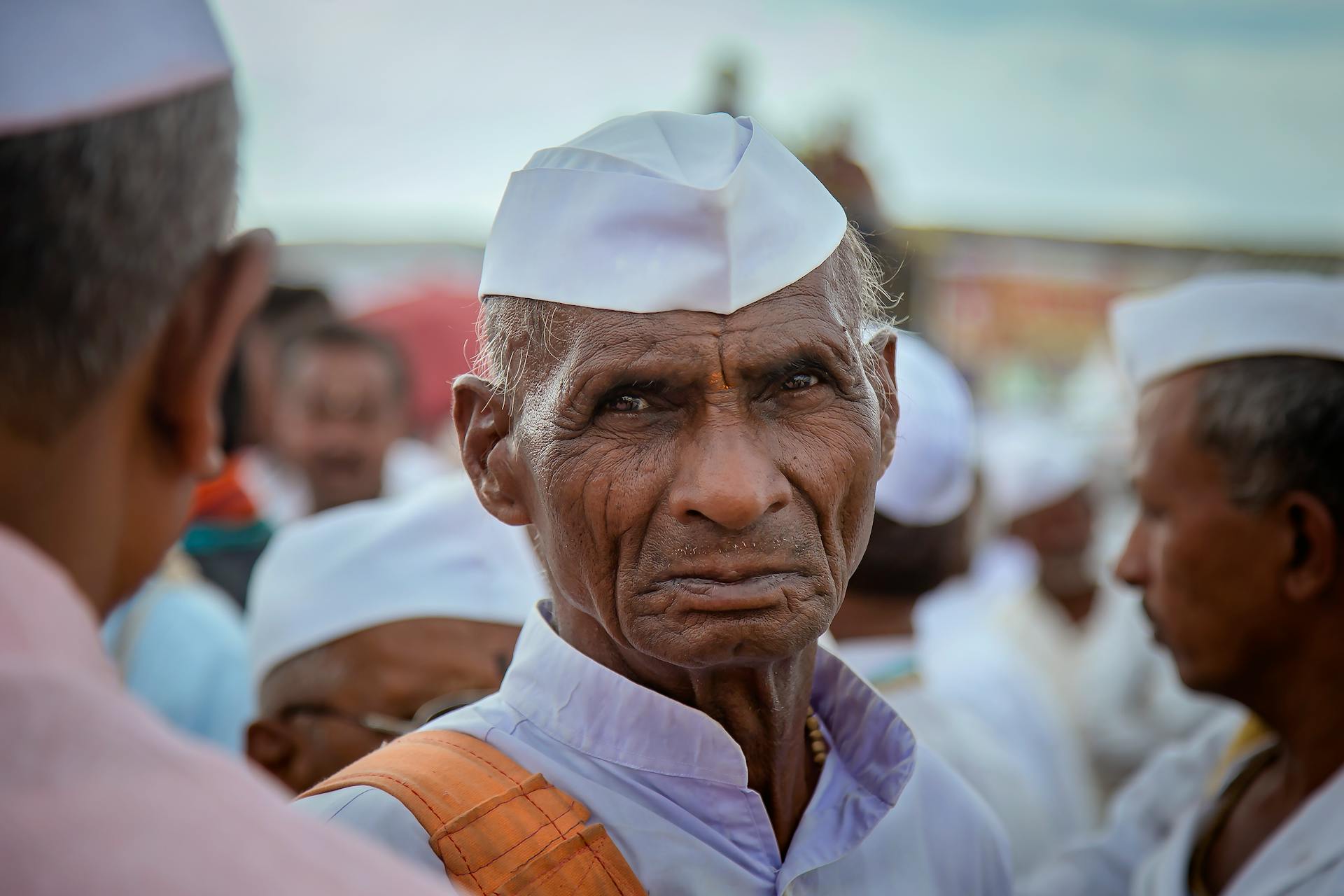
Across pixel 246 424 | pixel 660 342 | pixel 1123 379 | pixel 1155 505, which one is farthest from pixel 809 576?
pixel 246 424

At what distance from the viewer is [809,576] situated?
5.67ft

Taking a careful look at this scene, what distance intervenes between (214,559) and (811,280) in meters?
Result: 4.17

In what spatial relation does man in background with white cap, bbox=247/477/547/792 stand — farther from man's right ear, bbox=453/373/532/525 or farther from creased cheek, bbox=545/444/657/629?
creased cheek, bbox=545/444/657/629

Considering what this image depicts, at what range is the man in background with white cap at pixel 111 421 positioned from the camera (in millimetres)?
840

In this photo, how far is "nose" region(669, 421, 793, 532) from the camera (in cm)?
163

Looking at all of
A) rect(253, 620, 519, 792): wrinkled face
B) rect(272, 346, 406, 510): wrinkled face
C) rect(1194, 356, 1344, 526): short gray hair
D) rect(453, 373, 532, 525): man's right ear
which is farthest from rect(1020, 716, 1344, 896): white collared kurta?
rect(272, 346, 406, 510): wrinkled face

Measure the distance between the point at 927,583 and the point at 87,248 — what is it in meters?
3.13

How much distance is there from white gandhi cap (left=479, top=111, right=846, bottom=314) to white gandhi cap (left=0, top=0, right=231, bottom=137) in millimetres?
689

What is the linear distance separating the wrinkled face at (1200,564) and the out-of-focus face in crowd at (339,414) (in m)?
3.71

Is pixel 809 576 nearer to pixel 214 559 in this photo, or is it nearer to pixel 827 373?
pixel 827 373

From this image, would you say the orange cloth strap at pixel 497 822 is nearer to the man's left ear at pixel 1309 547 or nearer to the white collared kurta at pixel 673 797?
the white collared kurta at pixel 673 797

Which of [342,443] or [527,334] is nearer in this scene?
[527,334]

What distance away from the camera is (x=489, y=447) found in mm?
1972

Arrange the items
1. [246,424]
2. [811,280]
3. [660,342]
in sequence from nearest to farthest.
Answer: [660,342] < [811,280] < [246,424]
